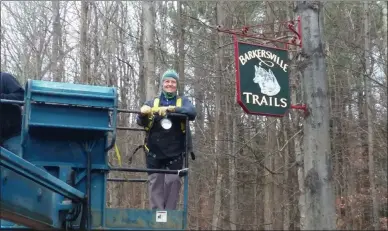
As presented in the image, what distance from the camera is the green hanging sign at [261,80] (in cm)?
609

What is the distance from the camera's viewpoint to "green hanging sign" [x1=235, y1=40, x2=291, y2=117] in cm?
609

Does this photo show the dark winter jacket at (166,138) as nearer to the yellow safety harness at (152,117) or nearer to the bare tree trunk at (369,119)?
the yellow safety harness at (152,117)

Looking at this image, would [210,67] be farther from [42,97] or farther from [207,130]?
[42,97]

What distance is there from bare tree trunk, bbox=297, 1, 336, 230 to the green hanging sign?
0.27 metres

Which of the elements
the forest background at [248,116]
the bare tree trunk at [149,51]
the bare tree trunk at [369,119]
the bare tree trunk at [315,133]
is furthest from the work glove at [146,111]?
the bare tree trunk at [369,119]

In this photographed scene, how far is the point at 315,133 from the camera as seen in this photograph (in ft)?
19.6

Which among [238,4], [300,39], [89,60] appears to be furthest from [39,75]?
[300,39]

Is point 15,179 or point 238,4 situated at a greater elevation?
point 238,4

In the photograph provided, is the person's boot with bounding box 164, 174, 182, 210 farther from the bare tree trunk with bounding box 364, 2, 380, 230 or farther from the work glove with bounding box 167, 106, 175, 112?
the bare tree trunk with bounding box 364, 2, 380, 230

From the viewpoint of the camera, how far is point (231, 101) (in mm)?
17750

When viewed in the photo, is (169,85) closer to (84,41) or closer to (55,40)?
(84,41)

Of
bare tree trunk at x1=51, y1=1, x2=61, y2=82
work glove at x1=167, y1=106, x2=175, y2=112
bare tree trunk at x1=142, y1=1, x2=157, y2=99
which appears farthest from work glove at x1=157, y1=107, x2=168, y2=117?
bare tree trunk at x1=51, y1=1, x2=61, y2=82

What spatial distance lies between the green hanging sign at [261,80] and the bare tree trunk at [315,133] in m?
0.27

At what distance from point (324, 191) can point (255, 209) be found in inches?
575
